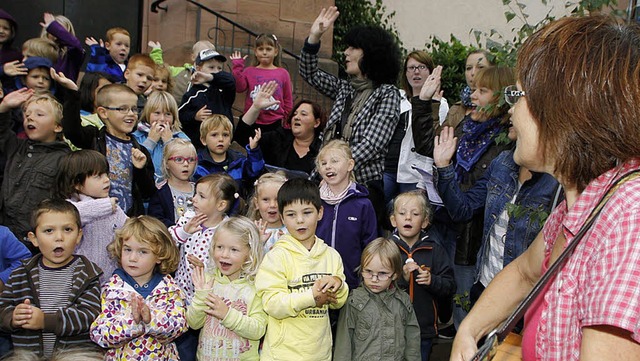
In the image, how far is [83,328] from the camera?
13.9 feet

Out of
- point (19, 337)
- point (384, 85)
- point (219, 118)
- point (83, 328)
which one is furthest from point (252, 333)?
point (384, 85)

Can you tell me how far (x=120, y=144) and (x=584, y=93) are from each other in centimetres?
431

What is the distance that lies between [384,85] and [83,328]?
132 inches

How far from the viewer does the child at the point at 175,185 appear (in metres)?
5.53

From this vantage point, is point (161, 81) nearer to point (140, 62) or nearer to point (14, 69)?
point (140, 62)

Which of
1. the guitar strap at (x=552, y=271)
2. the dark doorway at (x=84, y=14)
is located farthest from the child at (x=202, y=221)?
the dark doorway at (x=84, y=14)

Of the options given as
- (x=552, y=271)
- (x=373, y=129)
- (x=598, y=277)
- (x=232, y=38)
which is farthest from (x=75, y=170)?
(x=232, y=38)

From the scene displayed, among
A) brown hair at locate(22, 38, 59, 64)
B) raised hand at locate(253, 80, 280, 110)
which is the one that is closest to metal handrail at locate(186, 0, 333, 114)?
raised hand at locate(253, 80, 280, 110)

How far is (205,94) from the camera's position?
7246 mm

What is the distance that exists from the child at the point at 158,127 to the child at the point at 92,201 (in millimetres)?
1038

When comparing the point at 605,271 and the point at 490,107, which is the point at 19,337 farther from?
the point at 605,271

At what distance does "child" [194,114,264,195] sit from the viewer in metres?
6.33

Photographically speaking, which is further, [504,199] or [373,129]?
[373,129]

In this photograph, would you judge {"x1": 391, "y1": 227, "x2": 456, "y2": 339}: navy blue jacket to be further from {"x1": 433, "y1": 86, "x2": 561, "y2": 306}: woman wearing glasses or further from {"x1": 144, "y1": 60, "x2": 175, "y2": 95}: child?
{"x1": 144, "y1": 60, "x2": 175, "y2": 95}: child
